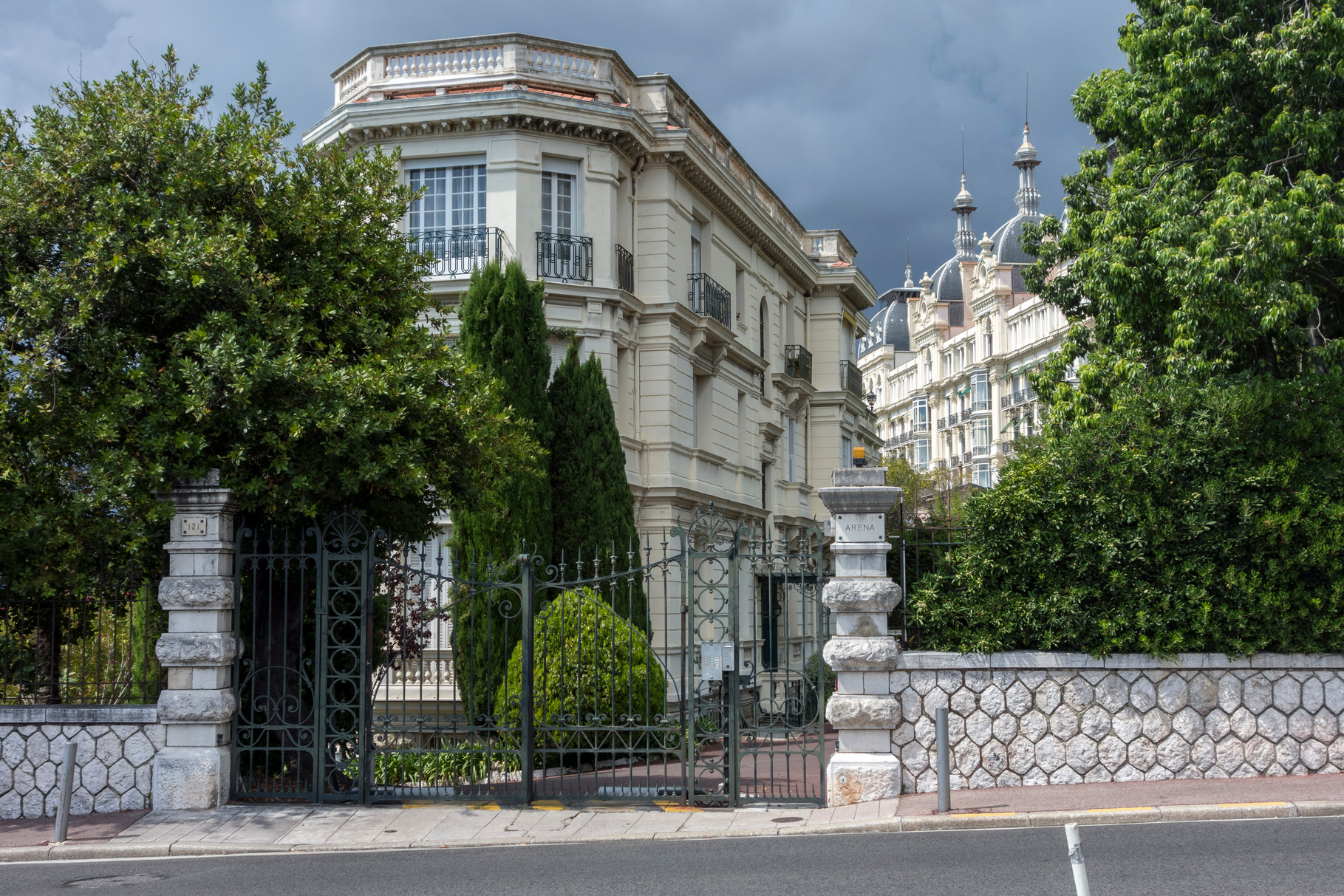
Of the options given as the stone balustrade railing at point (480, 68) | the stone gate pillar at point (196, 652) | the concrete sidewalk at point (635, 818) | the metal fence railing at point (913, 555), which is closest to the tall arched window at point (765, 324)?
the stone balustrade railing at point (480, 68)

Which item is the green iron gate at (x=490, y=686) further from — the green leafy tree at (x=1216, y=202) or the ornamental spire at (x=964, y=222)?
the ornamental spire at (x=964, y=222)

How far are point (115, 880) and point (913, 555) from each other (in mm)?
7725

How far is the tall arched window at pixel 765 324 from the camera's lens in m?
31.8

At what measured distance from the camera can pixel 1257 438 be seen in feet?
38.1

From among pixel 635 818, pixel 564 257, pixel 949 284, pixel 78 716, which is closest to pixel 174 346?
pixel 78 716

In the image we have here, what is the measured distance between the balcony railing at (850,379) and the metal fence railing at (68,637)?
2760 cm

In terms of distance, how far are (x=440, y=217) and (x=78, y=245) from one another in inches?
458

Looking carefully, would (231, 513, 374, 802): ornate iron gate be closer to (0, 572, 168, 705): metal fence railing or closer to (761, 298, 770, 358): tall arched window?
(0, 572, 168, 705): metal fence railing

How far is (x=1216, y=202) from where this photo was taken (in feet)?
42.5

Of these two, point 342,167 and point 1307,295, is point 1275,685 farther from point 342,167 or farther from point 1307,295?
point 342,167

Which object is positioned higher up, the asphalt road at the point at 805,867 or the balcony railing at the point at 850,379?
the balcony railing at the point at 850,379

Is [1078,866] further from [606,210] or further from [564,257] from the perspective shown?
[606,210]

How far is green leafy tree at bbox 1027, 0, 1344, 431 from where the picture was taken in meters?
12.5

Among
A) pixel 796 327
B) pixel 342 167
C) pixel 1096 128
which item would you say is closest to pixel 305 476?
pixel 342 167
